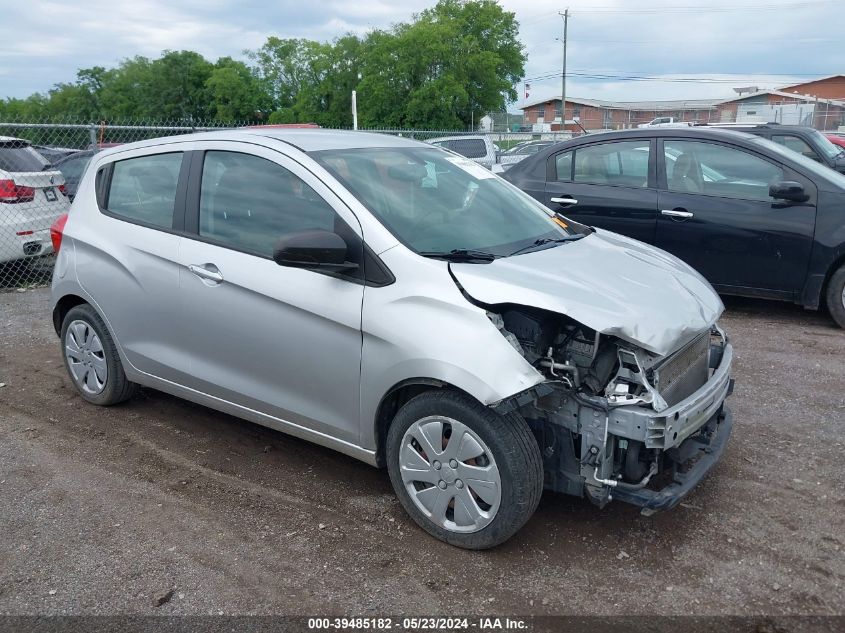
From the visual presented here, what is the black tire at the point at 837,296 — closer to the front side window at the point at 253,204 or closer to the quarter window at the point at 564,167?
the quarter window at the point at 564,167

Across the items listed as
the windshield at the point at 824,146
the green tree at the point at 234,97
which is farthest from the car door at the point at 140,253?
the green tree at the point at 234,97

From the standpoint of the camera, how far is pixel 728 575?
10.1 feet

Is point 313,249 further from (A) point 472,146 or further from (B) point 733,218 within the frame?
(A) point 472,146

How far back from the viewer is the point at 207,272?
3914 mm

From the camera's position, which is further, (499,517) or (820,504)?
(820,504)

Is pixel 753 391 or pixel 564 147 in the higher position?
pixel 564 147

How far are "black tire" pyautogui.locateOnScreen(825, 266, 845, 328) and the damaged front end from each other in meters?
3.86

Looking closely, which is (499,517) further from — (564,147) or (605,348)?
(564,147)

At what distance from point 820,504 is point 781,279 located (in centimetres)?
329

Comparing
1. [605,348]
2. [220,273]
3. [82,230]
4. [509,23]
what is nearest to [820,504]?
[605,348]

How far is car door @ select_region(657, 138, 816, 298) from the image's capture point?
20.8 ft

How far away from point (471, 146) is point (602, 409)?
15.7m

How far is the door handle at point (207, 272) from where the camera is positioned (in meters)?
3.87

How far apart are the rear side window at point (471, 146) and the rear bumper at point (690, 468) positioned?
1462 centimetres
